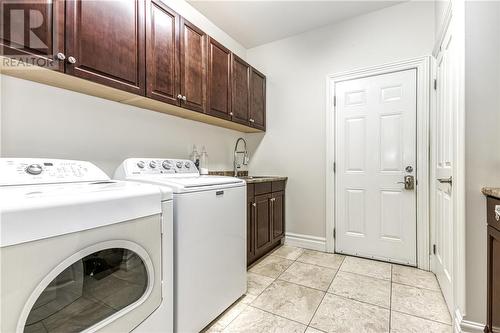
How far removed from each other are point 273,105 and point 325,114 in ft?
2.36

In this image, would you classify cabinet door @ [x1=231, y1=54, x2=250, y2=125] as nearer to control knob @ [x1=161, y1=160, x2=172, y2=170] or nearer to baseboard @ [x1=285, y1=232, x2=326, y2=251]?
control knob @ [x1=161, y1=160, x2=172, y2=170]

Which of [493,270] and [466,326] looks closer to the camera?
[493,270]

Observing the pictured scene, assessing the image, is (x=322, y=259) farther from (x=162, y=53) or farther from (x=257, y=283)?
(x=162, y=53)

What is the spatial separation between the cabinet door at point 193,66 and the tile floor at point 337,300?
1.65 meters

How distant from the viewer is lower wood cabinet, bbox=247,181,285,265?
2318 millimetres

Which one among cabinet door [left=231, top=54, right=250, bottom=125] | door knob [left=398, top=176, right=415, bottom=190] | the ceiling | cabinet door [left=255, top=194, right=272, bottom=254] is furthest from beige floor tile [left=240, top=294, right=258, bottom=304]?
the ceiling

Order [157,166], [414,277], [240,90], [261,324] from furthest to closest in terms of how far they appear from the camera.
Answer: [240,90] < [414,277] < [157,166] < [261,324]

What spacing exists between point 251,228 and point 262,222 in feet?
0.74

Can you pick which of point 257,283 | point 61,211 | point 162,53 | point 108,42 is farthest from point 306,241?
point 108,42

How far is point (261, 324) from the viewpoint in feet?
4.90

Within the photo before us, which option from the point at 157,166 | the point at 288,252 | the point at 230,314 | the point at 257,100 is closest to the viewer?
the point at 230,314

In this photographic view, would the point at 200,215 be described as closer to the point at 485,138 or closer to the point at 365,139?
the point at 485,138

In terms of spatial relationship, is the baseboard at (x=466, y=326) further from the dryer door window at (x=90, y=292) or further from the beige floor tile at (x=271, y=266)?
the dryer door window at (x=90, y=292)

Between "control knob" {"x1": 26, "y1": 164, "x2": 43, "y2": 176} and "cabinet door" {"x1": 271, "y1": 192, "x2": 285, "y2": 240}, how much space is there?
80.5 inches
